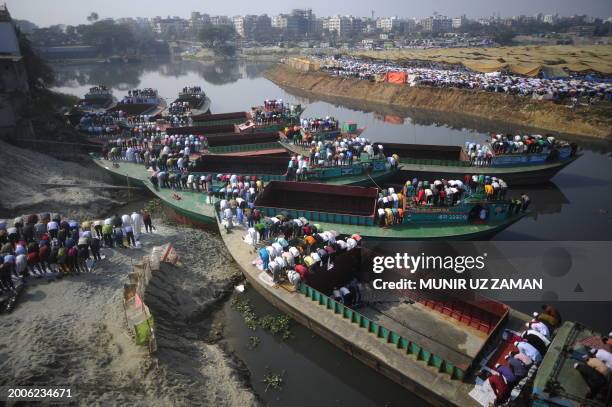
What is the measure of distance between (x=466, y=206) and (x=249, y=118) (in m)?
25.5

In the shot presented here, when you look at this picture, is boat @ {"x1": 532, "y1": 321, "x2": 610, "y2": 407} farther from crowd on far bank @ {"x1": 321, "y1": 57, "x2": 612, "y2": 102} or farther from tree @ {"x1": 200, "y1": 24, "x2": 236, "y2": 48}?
tree @ {"x1": 200, "y1": 24, "x2": 236, "y2": 48}

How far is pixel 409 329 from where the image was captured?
12211mm

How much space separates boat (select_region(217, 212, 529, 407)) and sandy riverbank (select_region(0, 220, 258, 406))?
104 inches

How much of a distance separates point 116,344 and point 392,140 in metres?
33.1

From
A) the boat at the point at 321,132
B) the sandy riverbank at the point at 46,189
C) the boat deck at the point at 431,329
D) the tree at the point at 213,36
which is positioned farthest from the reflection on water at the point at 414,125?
the tree at the point at 213,36

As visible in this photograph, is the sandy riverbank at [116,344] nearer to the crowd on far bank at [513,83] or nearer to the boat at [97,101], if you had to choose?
the boat at [97,101]

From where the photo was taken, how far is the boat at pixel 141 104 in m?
41.8

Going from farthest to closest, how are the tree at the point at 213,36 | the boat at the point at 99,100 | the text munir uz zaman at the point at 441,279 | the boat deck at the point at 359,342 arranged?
the tree at the point at 213,36, the boat at the point at 99,100, the text munir uz zaman at the point at 441,279, the boat deck at the point at 359,342

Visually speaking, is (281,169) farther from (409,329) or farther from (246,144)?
(409,329)

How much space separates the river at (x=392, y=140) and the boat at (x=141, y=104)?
11391 mm

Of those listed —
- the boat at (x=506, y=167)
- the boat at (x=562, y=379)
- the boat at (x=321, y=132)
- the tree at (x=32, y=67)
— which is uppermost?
the tree at (x=32, y=67)

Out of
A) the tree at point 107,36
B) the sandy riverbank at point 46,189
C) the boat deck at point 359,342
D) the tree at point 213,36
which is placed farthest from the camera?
the tree at point 213,36

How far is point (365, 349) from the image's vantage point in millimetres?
10930

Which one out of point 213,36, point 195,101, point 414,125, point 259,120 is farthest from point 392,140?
point 213,36
